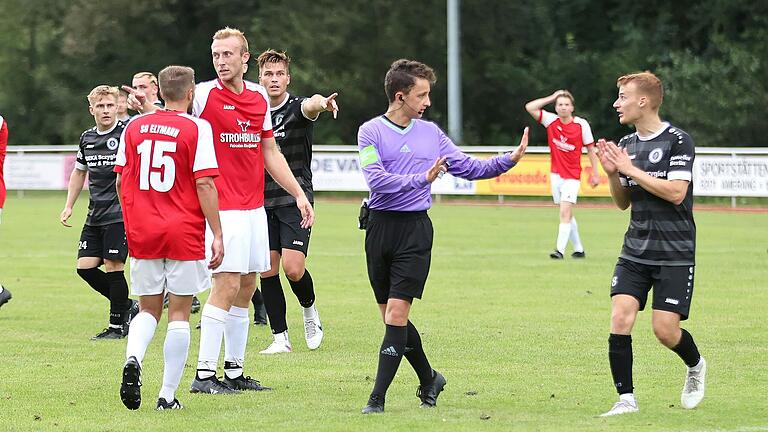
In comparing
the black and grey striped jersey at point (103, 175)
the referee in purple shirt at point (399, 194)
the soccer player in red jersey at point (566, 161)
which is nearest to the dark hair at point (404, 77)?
the referee in purple shirt at point (399, 194)

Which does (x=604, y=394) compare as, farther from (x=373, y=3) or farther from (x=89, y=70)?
(x=89, y=70)

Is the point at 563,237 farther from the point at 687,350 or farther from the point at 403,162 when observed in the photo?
the point at 403,162

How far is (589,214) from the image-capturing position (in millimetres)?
28703

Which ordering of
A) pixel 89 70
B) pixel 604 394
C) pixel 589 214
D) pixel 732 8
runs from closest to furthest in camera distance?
pixel 604 394 → pixel 589 214 → pixel 732 8 → pixel 89 70

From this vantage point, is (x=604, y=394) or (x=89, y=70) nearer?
(x=604, y=394)

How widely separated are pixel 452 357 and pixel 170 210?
3179mm

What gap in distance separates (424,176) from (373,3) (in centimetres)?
3810

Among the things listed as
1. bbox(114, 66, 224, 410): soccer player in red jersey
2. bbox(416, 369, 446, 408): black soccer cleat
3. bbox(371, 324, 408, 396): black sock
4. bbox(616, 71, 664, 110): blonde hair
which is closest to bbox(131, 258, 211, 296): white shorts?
bbox(114, 66, 224, 410): soccer player in red jersey

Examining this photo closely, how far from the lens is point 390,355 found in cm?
794

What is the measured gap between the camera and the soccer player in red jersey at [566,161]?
1900cm

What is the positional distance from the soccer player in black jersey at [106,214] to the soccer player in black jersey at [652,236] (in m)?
5.28

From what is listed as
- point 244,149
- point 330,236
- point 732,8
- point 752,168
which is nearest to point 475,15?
point 732,8

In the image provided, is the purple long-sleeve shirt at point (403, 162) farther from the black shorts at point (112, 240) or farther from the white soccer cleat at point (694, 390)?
the black shorts at point (112, 240)

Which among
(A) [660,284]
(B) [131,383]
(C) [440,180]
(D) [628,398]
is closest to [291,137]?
(B) [131,383]
